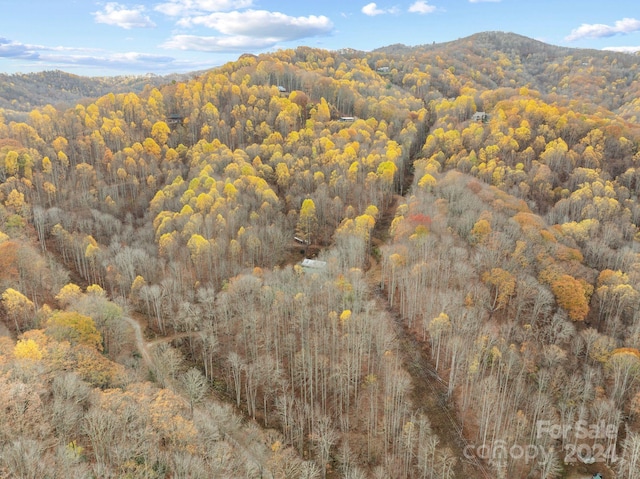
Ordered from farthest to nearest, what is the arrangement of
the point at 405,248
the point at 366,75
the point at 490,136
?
1. the point at 366,75
2. the point at 490,136
3. the point at 405,248

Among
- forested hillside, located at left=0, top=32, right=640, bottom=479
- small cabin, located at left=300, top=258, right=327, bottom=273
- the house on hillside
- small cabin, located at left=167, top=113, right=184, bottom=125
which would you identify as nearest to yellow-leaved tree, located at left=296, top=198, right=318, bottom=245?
forested hillside, located at left=0, top=32, right=640, bottom=479

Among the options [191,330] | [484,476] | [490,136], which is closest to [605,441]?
[484,476]

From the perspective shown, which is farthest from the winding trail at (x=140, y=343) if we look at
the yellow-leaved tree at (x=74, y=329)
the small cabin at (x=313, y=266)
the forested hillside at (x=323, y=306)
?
the small cabin at (x=313, y=266)

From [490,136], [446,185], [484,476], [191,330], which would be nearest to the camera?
[484,476]

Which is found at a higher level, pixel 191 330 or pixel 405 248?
pixel 405 248

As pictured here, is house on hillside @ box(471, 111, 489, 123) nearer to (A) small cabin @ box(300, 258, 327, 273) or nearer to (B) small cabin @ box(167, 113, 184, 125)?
(A) small cabin @ box(300, 258, 327, 273)

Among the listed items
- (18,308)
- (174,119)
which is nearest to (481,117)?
(174,119)

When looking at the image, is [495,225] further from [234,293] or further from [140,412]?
[140,412]

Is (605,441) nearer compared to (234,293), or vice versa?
(605,441)
